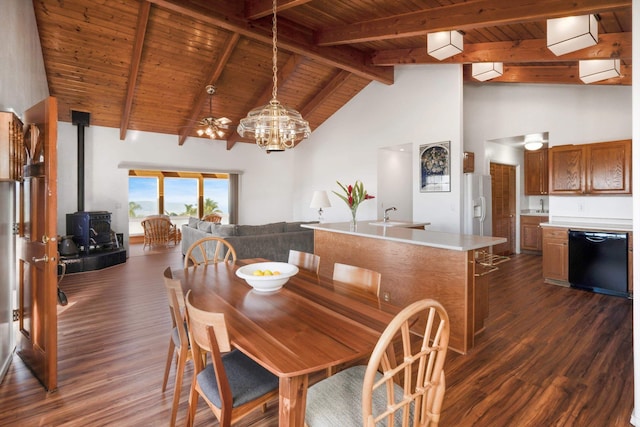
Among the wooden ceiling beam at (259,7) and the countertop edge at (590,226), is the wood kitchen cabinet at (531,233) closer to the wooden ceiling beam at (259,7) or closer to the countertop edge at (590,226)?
the countertop edge at (590,226)

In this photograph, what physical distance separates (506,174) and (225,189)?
27.7ft

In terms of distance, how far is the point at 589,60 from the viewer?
347cm

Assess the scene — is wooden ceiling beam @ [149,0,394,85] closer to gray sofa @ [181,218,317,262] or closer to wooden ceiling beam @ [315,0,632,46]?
wooden ceiling beam @ [315,0,632,46]

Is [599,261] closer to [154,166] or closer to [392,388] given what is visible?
[392,388]

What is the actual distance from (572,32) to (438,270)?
2.42m

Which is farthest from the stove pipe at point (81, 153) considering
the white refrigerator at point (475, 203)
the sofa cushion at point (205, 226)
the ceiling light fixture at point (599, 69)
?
the ceiling light fixture at point (599, 69)

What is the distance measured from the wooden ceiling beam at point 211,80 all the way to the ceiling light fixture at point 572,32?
4.15 meters

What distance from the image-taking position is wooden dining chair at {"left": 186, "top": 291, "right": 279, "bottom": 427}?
1.25m

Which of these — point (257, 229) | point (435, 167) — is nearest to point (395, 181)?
point (435, 167)

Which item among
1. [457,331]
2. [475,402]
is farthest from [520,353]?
[475,402]

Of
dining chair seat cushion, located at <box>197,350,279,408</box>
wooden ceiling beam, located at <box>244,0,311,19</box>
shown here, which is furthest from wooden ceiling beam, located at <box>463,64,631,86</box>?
dining chair seat cushion, located at <box>197,350,279,408</box>

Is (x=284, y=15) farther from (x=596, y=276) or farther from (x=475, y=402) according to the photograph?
(x=596, y=276)

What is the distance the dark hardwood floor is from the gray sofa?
1.32 meters

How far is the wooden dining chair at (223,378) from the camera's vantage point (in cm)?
125
